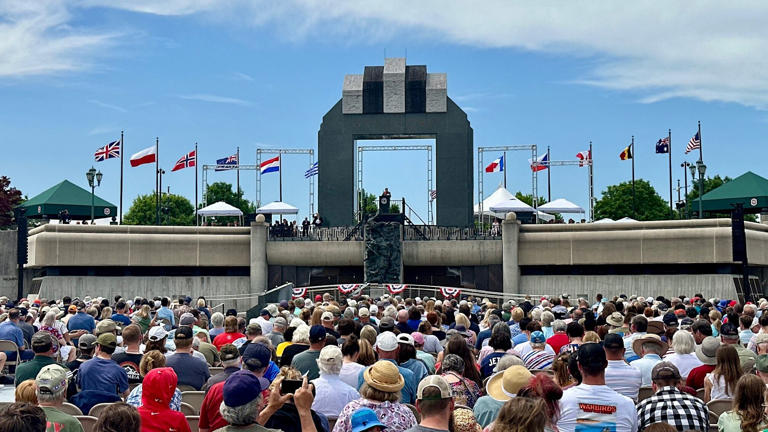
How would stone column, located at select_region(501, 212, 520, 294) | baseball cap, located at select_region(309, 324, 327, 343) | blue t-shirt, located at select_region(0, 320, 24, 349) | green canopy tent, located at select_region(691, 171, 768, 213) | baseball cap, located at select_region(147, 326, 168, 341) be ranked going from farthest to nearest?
green canopy tent, located at select_region(691, 171, 768, 213), stone column, located at select_region(501, 212, 520, 294), blue t-shirt, located at select_region(0, 320, 24, 349), baseball cap, located at select_region(147, 326, 168, 341), baseball cap, located at select_region(309, 324, 327, 343)

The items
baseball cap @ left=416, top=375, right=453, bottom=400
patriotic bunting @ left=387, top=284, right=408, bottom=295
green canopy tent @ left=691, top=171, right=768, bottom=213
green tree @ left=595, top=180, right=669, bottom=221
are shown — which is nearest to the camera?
baseball cap @ left=416, top=375, right=453, bottom=400

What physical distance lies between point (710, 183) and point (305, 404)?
96.9 m

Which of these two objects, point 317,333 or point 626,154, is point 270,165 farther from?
point 317,333

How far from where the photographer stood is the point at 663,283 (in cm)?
4294

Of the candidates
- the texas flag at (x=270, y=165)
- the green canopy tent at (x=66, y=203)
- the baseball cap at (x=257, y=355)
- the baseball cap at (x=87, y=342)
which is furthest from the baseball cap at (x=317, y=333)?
the texas flag at (x=270, y=165)

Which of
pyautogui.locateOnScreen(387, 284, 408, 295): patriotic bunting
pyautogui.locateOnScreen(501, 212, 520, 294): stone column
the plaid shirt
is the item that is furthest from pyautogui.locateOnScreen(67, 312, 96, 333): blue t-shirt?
pyautogui.locateOnScreen(501, 212, 520, 294): stone column

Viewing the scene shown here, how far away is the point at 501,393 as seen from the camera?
7.45 m

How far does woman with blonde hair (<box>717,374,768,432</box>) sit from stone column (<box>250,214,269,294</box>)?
39496 mm

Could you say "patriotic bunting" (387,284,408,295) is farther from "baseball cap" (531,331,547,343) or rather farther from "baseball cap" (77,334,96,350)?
"baseball cap" (77,334,96,350)

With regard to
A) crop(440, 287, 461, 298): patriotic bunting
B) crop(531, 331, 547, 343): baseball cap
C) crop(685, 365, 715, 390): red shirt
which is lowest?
crop(440, 287, 461, 298): patriotic bunting

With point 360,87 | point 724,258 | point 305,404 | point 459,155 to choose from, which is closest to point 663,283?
point 724,258

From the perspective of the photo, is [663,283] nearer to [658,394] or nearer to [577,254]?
[577,254]

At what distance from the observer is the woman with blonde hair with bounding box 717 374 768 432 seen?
22.9 feet

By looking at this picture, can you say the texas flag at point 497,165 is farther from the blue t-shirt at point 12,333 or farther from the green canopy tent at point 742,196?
the blue t-shirt at point 12,333
